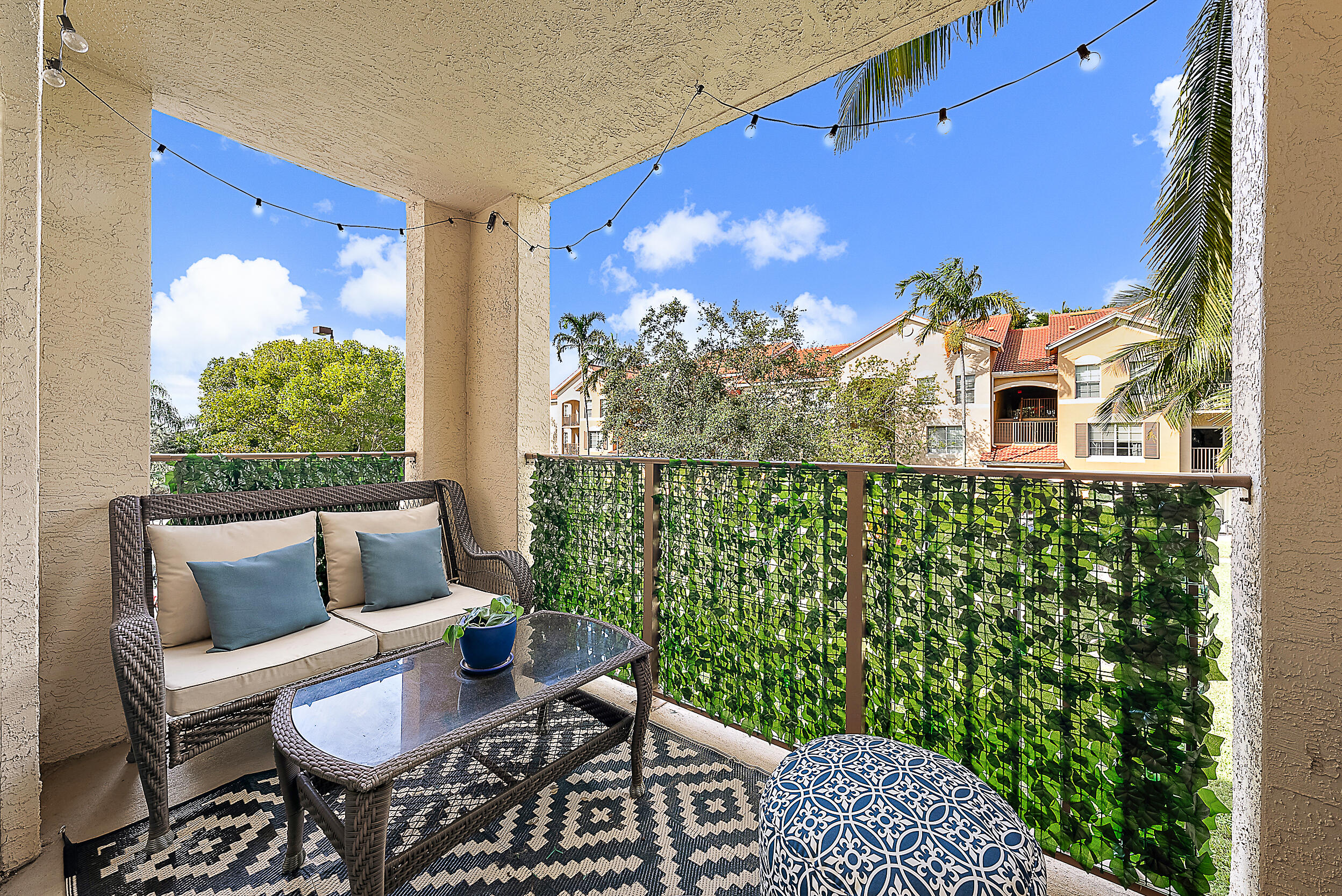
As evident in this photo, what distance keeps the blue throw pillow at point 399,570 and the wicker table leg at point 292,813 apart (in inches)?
45.0

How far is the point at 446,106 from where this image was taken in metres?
2.54

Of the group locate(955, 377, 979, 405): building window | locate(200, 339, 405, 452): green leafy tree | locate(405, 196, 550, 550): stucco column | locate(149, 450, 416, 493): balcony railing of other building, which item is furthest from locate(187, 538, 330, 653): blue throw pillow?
locate(955, 377, 979, 405): building window

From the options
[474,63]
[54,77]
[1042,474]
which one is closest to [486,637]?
[1042,474]

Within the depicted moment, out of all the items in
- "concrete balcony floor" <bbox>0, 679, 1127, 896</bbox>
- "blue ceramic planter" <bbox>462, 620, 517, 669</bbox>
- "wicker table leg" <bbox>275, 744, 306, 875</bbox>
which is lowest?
"concrete balcony floor" <bbox>0, 679, 1127, 896</bbox>

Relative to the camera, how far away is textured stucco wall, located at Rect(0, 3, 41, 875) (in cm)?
163

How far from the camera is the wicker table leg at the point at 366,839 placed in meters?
1.25

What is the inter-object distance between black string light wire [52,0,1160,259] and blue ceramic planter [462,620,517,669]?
Answer: 2127mm

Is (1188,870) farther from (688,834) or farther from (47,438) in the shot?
(47,438)

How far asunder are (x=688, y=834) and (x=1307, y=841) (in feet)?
4.92

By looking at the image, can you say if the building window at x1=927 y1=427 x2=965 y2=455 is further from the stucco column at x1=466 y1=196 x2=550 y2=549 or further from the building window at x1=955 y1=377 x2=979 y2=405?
the stucco column at x1=466 y1=196 x2=550 y2=549

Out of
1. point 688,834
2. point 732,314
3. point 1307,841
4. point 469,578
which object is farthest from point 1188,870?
point 732,314

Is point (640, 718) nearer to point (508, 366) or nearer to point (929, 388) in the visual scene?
point (508, 366)

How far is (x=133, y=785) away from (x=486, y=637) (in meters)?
1.57

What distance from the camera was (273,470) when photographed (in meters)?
3.00
